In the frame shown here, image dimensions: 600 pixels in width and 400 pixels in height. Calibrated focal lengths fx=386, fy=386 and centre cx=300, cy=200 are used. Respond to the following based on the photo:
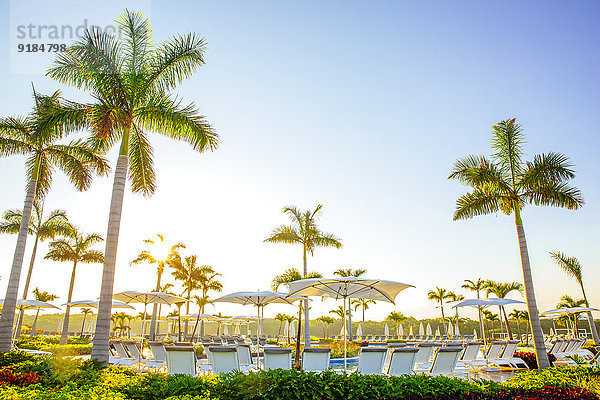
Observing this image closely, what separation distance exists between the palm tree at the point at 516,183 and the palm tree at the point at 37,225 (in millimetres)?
21232

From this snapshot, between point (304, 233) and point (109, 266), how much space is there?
13258 millimetres

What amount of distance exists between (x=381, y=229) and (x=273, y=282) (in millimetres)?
6622

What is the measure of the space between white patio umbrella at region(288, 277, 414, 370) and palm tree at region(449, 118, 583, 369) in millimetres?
5081

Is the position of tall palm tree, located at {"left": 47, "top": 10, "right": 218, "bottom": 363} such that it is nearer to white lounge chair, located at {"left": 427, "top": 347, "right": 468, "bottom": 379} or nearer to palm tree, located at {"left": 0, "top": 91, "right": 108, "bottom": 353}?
palm tree, located at {"left": 0, "top": 91, "right": 108, "bottom": 353}

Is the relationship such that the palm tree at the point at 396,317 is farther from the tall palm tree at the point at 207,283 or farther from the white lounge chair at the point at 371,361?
the white lounge chair at the point at 371,361

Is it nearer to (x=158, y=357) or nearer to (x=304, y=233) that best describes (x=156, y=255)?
(x=304, y=233)

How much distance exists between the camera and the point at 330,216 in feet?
71.9

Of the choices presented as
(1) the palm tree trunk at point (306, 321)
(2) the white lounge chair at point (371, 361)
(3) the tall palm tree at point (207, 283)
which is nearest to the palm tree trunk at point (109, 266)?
(2) the white lounge chair at point (371, 361)

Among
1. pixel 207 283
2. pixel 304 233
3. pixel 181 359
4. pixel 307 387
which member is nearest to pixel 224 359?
pixel 181 359

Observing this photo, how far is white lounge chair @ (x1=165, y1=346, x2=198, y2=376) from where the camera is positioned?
844 cm

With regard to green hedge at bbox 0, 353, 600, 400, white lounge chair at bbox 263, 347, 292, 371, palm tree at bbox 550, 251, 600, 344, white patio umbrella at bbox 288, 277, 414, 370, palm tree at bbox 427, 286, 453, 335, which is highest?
palm tree at bbox 550, 251, 600, 344

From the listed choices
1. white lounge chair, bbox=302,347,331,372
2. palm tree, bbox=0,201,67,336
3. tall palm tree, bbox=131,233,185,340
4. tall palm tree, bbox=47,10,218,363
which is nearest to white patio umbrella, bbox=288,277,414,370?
white lounge chair, bbox=302,347,331,372

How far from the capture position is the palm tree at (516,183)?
1255cm

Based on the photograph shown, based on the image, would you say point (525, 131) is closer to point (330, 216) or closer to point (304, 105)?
point (304, 105)
